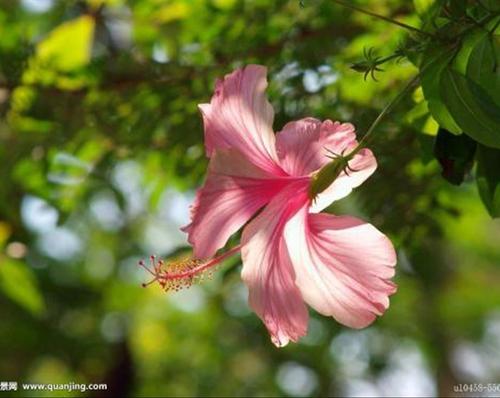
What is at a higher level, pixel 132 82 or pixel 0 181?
pixel 132 82

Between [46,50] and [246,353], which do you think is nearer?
[46,50]

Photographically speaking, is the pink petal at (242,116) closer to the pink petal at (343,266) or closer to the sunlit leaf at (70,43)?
the pink petal at (343,266)

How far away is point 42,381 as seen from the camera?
9.81 feet

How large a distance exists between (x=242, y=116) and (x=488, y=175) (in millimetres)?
196

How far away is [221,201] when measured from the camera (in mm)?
669

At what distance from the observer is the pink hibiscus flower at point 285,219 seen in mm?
639

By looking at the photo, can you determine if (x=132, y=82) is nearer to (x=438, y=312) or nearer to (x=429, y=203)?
(x=429, y=203)

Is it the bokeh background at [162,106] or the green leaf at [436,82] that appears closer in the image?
the green leaf at [436,82]

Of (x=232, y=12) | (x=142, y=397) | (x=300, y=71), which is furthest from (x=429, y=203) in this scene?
(x=142, y=397)

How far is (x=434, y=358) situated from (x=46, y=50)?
204 cm

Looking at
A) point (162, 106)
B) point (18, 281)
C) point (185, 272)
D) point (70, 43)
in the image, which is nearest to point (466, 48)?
point (185, 272)

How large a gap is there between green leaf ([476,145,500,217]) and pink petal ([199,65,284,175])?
0.55 feet

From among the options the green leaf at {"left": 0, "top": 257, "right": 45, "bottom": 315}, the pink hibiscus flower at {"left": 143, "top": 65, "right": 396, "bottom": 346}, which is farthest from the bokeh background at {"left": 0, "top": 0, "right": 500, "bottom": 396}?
the pink hibiscus flower at {"left": 143, "top": 65, "right": 396, "bottom": 346}

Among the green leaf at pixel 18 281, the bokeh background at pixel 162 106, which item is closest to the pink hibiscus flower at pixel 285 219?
the bokeh background at pixel 162 106
